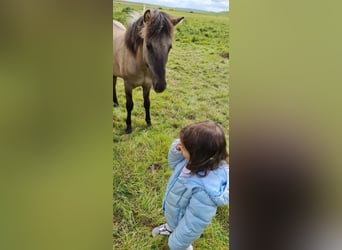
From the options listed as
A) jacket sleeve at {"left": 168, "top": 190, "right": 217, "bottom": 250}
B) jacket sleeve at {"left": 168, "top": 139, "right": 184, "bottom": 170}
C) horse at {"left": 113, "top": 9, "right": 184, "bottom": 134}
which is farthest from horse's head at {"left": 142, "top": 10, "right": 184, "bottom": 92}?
jacket sleeve at {"left": 168, "top": 190, "right": 217, "bottom": 250}

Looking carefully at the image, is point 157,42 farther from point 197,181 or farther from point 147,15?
point 197,181

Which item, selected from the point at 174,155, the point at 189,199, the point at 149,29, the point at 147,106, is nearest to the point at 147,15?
the point at 149,29

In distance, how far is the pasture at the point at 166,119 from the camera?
1252 millimetres

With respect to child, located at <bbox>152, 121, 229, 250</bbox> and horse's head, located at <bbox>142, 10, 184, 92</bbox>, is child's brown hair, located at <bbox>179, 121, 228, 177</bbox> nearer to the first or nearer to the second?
child, located at <bbox>152, 121, 229, 250</bbox>

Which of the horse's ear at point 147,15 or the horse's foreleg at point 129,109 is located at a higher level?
the horse's ear at point 147,15

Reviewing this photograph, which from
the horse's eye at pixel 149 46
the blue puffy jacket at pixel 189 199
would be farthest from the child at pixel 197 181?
the horse's eye at pixel 149 46

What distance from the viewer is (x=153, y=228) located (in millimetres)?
1314

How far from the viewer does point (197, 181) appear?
1.24m

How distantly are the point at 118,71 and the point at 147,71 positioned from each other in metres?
0.10

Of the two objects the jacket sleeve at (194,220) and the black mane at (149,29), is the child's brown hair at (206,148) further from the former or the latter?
the black mane at (149,29)

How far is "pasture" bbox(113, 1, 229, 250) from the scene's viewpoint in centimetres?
125

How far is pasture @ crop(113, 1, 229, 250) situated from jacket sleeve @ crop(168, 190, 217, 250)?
2 centimetres
